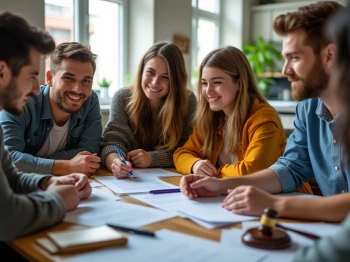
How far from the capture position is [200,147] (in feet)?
6.28

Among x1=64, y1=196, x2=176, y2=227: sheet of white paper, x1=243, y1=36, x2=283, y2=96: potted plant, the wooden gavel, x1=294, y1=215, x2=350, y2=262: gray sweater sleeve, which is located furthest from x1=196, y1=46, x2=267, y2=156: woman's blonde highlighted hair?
x1=243, y1=36, x2=283, y2=96: potted plant

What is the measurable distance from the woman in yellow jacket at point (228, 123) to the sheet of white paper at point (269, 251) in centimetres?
66

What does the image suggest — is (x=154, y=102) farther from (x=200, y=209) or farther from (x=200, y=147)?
(x=200, y=209)

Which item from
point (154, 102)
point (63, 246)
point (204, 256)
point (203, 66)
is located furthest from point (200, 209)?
point (154, 102)

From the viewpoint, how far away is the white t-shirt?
1.86m

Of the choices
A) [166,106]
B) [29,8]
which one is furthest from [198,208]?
[29,8]

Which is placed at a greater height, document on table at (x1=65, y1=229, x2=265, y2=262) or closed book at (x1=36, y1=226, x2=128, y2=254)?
closed book at (x1=36, y1=226, x2=128, y2=254)

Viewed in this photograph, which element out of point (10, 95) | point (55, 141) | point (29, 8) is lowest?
point (55, 141)

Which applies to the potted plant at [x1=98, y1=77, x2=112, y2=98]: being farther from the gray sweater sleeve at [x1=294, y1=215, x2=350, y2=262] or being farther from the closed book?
the gray sweater sleeve at [x1=294, y1=215, x2=350, y2=262]

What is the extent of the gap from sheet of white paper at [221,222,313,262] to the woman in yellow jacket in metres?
0.66

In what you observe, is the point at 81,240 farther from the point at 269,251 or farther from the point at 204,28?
the point at 204,28

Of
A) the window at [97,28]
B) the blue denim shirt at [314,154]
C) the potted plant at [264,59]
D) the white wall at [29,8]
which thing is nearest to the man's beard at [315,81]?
the blue denim shirt at [314,154]

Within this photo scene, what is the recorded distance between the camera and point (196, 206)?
1.17 m

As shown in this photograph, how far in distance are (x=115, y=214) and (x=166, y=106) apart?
3.68 ft
